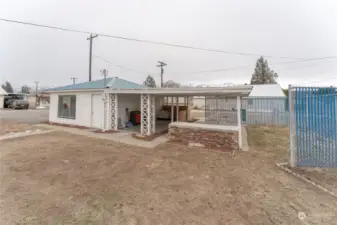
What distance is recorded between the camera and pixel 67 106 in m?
11.6

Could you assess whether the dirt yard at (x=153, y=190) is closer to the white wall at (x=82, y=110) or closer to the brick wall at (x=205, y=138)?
the brick wall at (x=205, y=138)

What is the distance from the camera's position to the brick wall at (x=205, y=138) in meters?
6.45

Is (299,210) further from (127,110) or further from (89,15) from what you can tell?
(89,15)

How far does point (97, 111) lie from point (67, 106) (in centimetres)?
315

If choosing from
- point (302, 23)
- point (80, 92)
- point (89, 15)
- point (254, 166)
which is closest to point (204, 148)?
point (254, 166)

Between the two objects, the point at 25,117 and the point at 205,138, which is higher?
the point at 25,117

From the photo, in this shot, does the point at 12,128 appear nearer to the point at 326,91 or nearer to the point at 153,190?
the point at 153,190

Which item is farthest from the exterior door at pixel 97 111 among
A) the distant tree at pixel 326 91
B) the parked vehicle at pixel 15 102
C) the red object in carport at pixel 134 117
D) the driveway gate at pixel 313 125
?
the parked vehicle at pixel 15 102

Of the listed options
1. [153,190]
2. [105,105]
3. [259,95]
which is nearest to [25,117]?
[105,105]

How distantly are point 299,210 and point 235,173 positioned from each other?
5.17 ft

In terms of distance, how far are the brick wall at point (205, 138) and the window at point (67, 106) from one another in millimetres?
7866

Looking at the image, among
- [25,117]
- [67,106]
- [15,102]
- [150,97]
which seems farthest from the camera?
[15,102]

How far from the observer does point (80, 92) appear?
1073cm

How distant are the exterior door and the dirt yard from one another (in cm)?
467
